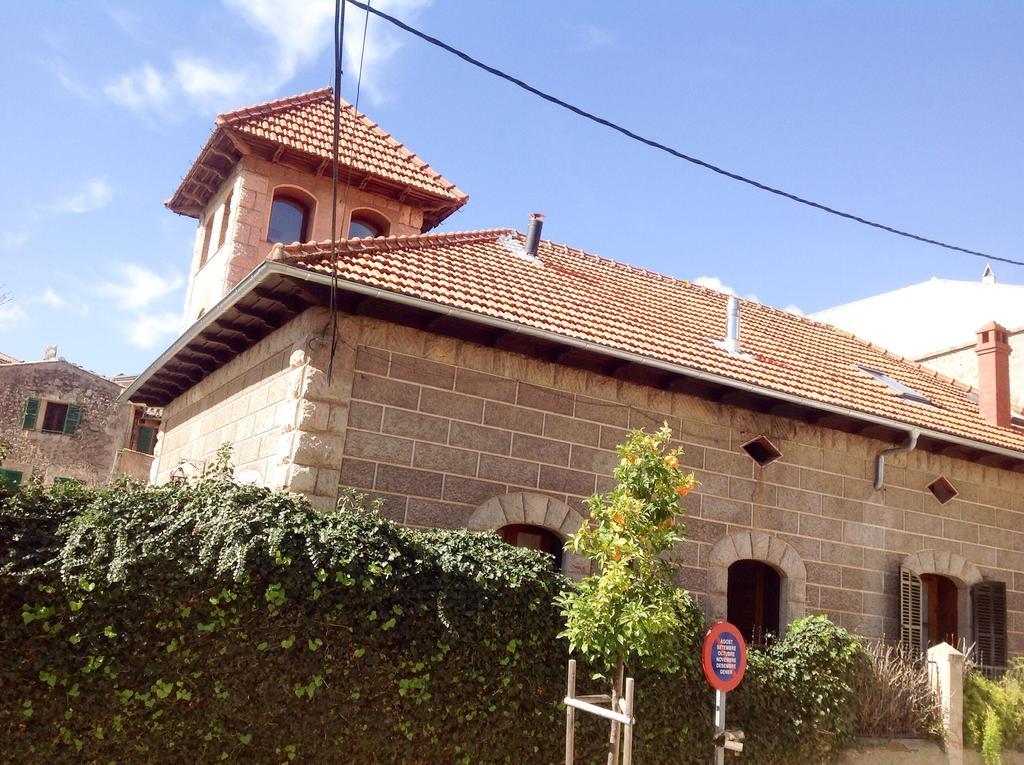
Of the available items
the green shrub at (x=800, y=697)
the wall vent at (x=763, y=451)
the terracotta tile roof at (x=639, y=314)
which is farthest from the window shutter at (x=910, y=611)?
the green shrub at (x=800, y=697)

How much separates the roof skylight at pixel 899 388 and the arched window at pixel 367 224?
830cm

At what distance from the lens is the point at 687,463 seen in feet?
35.5

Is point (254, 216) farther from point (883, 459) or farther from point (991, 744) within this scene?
point (991, 744)

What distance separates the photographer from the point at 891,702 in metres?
9.54

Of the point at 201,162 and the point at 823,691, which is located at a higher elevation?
the point at 201,162

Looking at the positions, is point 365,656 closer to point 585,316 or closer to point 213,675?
point 213,675

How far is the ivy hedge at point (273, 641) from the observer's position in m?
5.88

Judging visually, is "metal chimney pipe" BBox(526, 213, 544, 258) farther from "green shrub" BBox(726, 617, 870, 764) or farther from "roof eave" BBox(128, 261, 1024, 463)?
"green shrub" BBox(726, 617, 870, 764)

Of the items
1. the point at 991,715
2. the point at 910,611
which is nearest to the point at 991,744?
the point at 991,715

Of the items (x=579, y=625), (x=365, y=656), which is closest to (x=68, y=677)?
(x=365, y=656)

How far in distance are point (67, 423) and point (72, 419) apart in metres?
0.19

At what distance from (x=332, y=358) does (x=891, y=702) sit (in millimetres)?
6855

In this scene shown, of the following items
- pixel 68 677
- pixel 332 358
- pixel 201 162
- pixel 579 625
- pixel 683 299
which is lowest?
pixel 68 677

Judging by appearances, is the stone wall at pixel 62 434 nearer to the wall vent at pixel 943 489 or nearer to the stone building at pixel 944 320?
the stone building at pixel 944 320
